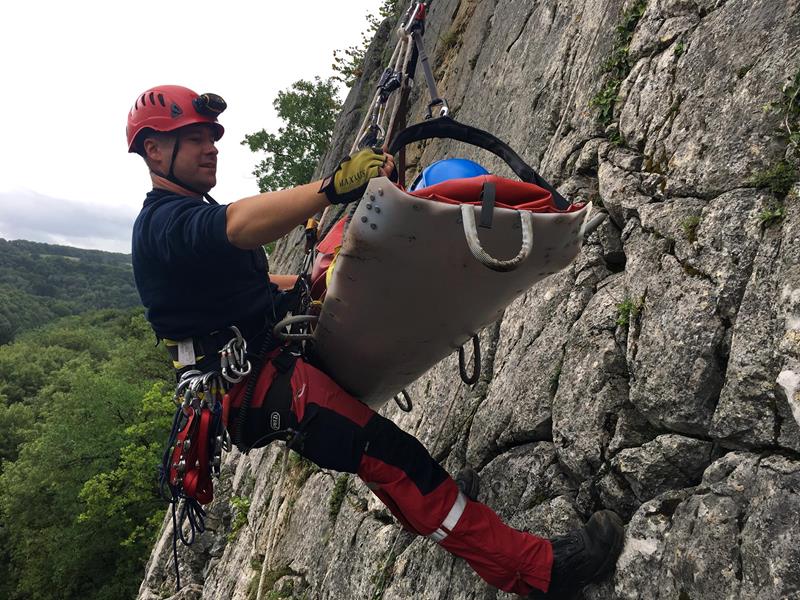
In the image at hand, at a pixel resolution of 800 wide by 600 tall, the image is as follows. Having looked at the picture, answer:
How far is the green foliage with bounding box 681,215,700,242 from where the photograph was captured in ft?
A: 9.30

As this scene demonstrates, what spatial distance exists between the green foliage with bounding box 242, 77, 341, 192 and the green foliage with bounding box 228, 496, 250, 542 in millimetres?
20160

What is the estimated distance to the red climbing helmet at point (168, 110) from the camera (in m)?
3.36

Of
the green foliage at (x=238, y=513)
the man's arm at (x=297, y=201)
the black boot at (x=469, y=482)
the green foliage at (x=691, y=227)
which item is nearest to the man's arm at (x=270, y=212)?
the man's arm at (x=297, y=201)

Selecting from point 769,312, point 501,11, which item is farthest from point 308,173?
point 769,312

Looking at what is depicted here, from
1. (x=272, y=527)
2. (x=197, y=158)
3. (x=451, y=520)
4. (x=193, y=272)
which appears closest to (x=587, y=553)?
(x=451, y=520)

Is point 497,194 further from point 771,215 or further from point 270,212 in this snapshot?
point 771,215

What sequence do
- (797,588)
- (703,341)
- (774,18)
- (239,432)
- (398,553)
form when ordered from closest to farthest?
1. (797,588)
2. (703,341)
3. (774,18)
4. (239,432)
5. (398,553)

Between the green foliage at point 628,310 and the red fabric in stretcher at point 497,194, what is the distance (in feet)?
2.93

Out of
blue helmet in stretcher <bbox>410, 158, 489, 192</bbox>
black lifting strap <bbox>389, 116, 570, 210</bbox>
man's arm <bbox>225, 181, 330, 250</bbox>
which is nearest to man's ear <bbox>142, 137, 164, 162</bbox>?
man's arm <bbox>225, 181, 330, 250</bbox>

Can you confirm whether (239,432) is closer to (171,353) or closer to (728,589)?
(171,353)

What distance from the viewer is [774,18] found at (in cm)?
282

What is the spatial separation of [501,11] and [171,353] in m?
7.51

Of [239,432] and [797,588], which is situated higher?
[797,588]

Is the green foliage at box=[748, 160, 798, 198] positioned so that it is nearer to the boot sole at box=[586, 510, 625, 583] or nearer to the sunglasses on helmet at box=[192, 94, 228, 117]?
the boot sole at box=[586, 510, 625, 583]
